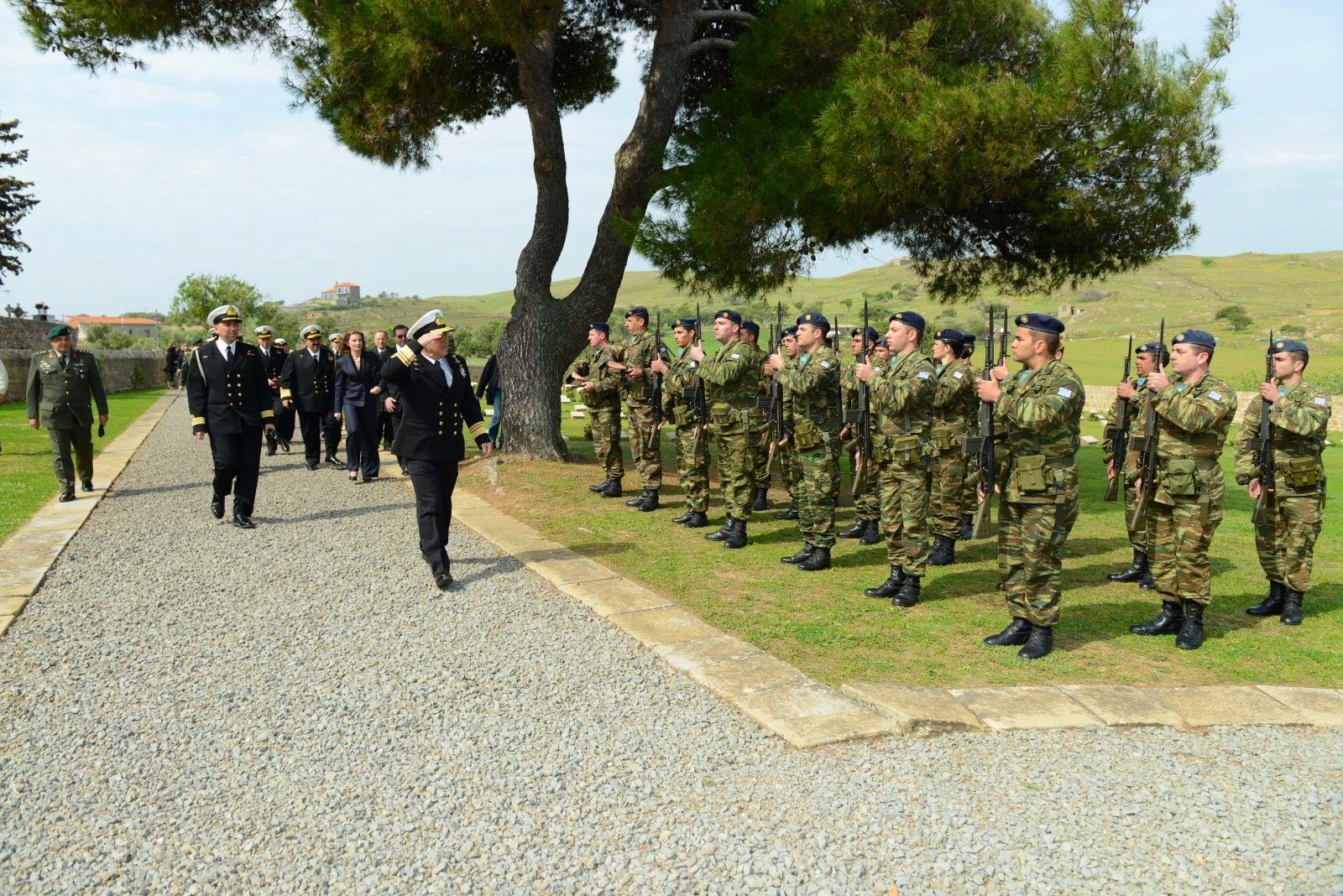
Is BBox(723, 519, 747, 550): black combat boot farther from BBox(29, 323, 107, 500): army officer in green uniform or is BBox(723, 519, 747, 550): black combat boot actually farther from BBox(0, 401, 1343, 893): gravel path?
BBox(29, 323, 107, 500): army officer in green uniform

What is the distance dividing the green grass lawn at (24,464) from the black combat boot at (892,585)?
6.85 m

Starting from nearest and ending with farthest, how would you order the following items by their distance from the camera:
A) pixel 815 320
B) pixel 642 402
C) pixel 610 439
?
1. pixel 815 320
2. pixel 642 402
3. pixel 610 439

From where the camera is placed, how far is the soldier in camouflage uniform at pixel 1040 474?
486cm

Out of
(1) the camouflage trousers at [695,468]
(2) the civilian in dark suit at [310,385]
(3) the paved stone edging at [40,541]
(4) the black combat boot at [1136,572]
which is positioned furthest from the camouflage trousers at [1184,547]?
(2) the civilian in dark suit at [310,385]

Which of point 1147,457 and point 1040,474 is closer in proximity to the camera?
point 1040,474

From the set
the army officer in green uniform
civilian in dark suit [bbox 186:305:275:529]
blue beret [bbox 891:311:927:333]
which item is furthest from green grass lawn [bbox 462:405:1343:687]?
the army officer in green uniform

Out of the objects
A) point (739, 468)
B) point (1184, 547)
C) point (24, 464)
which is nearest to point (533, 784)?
point (1184, 547)

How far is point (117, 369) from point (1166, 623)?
1326 inches

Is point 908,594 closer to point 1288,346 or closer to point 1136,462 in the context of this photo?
point 1136,462

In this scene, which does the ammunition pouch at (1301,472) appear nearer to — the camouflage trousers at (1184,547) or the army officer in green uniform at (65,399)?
the camouflage trousers at (1184,547)

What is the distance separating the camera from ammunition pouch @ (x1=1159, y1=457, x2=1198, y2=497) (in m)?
5.31

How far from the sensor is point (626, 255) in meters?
11.4

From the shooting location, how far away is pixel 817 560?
6797mm

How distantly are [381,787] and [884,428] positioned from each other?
154 inches
